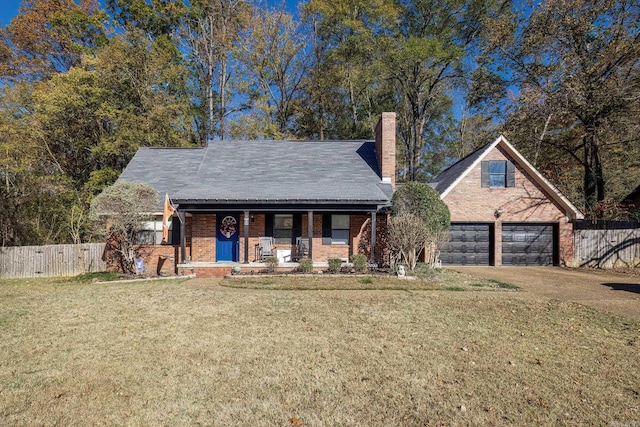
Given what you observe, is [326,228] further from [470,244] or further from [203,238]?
[470,244]

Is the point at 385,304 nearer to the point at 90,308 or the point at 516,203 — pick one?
the point at 90,308

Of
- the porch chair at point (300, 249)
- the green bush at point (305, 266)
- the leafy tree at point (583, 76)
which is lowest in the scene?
the green bush at point (305, 266)

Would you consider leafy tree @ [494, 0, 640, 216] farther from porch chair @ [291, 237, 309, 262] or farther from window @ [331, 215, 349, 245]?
porch chair @ [291, 237, 309, 262]

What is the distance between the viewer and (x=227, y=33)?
24.9m

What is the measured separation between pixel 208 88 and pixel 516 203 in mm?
22581

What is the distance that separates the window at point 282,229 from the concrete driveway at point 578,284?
770cm

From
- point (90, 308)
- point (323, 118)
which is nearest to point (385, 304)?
point (90, 308)

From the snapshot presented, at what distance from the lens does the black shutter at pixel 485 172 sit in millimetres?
15488

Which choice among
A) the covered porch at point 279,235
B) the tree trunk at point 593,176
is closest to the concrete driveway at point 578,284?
the covered porch at point 279,235

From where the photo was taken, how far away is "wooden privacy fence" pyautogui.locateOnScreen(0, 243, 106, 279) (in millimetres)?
12750

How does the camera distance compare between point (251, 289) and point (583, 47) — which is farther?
point (583, 47)

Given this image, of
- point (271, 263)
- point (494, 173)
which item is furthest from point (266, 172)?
point (494, 173)

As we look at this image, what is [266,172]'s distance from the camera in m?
15.4

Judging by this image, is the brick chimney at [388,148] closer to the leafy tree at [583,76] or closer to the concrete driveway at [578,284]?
the concrete driveway at [578,284]
